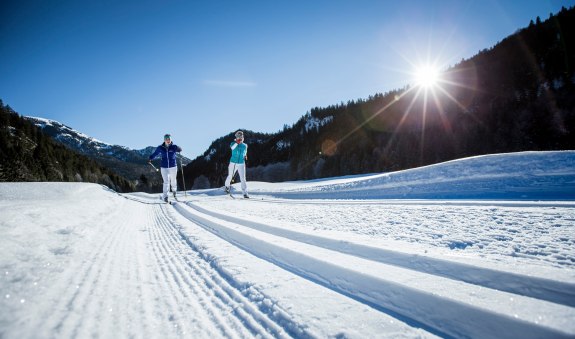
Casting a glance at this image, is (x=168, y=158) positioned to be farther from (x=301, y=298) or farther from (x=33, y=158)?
(x=33, y=158)

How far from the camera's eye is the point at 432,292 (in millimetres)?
1313

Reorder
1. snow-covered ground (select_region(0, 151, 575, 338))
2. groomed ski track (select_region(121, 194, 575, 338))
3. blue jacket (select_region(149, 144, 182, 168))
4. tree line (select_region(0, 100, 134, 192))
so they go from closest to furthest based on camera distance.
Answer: groomed ski track (select_region(121, 194, 575, 338))
snow-covered ground (select_region(0, 151, 575, 338))
blue jacket (select_region(149, 144, 182, 168))
tree line (select_region(0, 100, 134, 192))

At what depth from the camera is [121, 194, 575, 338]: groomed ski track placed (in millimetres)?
1072

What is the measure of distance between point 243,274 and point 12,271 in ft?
5.41

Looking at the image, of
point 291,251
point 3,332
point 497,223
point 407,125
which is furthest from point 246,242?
point 407,125

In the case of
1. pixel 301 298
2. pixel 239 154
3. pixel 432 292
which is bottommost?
pixel 301 298

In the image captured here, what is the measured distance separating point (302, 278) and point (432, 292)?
0.85 meters

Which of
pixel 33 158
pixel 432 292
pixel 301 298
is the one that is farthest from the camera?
pixel 33 158

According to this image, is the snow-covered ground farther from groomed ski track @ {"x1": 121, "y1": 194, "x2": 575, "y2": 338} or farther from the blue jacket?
the blue jacket

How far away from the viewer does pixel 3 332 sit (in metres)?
1.18

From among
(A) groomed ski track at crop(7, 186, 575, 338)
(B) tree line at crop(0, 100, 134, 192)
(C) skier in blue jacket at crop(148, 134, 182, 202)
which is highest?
(B) tree line at crop(0, 100, 134, 192)

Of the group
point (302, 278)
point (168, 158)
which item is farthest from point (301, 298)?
point (168, 158)

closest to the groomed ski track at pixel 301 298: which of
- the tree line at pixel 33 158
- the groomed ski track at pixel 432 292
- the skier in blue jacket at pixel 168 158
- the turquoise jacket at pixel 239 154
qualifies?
the groomed ski track at pixel 432 292

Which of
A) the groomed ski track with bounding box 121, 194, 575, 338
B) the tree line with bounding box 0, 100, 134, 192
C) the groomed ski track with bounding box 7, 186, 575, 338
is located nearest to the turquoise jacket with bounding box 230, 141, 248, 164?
the groomed ski track with bounding box 7, 186, 575, 338
